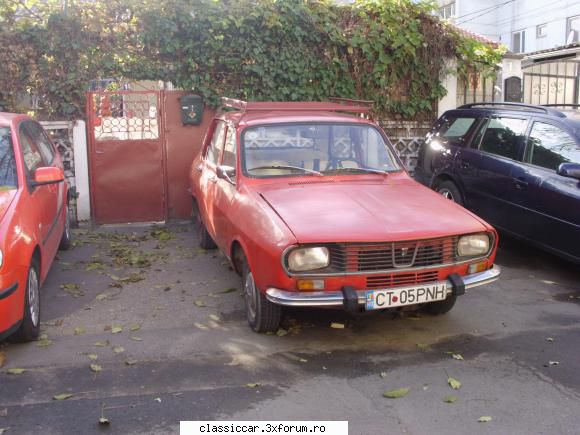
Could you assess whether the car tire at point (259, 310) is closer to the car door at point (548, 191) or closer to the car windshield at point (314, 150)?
the car windshield at point (314, 150)

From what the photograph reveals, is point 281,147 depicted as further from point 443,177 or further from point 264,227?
point 443,177

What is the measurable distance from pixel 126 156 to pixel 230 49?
2.17m

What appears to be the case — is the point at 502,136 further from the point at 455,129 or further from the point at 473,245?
the point at 473,245

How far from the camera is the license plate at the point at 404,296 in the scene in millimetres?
4234

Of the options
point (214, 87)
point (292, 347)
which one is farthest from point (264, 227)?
point (214, 87)

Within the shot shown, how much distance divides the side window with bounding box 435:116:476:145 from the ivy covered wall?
63.9 inches

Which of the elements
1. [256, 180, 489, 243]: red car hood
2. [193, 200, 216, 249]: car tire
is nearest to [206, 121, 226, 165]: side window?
[193, 200, 216, 249]: car tire

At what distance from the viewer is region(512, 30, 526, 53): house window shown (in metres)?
37.2

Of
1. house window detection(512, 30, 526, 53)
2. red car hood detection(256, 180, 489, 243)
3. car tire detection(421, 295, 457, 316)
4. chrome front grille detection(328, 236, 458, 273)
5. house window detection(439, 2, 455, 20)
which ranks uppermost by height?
house window detection(439, 2, 455, 20)

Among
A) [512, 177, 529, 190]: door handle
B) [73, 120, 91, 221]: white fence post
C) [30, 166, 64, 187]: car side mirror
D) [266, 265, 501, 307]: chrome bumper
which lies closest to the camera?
[266, 265, 501, 307]: chrome bumper

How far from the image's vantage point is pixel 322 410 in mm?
3609

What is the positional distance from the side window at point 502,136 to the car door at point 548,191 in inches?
7.7

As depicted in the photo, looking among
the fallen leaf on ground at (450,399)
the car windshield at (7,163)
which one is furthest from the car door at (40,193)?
the fallen leaf on ground at (450,399)

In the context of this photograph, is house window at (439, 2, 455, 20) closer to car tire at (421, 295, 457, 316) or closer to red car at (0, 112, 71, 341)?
red car at (0, 112, 71, 341)
